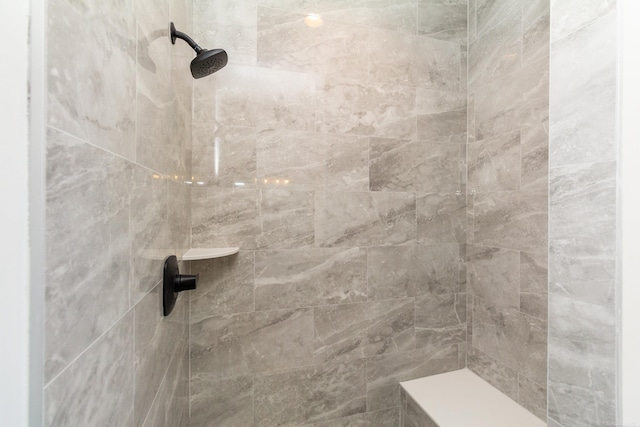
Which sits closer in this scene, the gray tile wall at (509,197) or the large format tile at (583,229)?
the large format tile at (583,229)

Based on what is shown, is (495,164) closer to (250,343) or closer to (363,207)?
(363,207)

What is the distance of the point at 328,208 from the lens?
132cm

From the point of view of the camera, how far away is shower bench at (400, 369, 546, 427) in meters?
1.16

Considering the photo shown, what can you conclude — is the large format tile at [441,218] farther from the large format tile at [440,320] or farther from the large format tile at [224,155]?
the large format tile at [224,155]

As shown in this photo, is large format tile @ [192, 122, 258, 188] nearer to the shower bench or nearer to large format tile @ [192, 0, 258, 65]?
large format tile @ [192, 0, 258, 65]

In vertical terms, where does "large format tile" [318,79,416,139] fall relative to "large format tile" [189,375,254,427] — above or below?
above

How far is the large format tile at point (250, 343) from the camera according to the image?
1192 millimetres

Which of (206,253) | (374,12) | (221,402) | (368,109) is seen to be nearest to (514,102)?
(368,109)

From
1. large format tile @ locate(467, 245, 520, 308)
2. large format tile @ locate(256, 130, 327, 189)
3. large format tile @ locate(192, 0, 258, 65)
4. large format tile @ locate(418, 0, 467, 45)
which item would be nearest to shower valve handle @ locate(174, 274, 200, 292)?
large format tile @ locate(256, 130, 327, 189)

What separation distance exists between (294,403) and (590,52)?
1.68 m

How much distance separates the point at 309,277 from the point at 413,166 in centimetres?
83

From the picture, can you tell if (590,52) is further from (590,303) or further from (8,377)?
(8,377)

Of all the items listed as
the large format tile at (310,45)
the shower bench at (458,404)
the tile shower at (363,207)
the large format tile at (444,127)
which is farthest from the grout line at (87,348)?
the large format tile at (444,127)

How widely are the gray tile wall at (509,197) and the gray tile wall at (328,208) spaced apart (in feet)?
0.30
